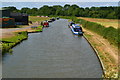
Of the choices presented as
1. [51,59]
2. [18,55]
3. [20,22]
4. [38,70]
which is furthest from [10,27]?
[38,70]

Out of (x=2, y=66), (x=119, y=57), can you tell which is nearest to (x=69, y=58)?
(x=119, y=57)

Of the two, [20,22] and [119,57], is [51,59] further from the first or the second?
[20,22]

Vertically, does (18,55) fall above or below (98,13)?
below

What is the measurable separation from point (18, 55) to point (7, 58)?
3373 millimetres

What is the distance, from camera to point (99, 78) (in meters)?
28.1

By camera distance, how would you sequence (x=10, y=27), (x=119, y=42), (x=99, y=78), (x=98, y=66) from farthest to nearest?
(x=10, y=27) < (x=119, y=42) < (x=98, y=66) < (x=99, y=78)

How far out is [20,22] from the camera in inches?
3684

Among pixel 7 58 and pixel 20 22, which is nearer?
pixel 7 58

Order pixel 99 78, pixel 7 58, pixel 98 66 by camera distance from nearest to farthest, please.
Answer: pixel 99 78
pixel 98 66
pixel 7 58

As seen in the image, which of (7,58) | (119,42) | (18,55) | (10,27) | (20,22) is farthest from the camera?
(20,22)

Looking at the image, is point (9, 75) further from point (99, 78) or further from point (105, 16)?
point (105, 16)

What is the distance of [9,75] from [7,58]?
9.03 meters

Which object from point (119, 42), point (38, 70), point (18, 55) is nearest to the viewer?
point (38, 70)

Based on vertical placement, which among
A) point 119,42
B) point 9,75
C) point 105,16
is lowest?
point 9,75
